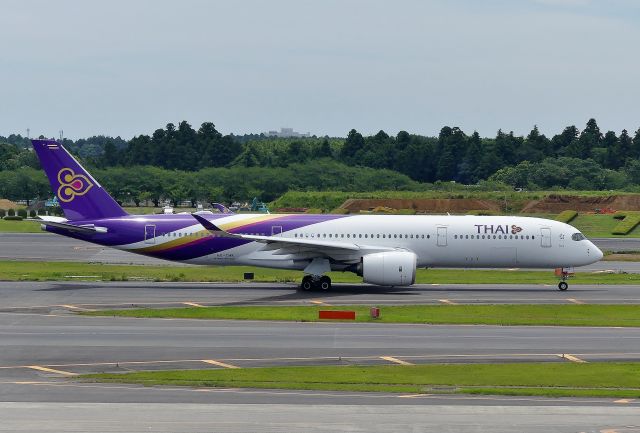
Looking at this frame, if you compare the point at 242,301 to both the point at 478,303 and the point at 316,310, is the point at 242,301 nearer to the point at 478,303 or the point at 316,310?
the point at 316,310

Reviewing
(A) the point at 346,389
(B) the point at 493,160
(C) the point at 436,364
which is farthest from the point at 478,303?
(B) the point at 493,160

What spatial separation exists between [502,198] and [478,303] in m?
92.2

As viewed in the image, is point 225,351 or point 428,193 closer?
point 225,351

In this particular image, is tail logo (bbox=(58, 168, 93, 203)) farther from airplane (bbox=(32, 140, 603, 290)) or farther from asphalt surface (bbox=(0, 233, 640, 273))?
asphalt surface (bbox=(0, 233, 640, 273))

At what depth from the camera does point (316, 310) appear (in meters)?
46.1

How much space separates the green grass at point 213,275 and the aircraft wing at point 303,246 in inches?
203

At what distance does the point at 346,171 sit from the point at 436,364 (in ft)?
386

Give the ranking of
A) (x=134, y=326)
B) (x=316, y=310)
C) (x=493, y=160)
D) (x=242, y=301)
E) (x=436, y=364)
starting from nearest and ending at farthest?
(x=436, y=364) < (x=134, y=326) < (x=316, y=310) < (x=242, y=301) < (x=493, y=160)

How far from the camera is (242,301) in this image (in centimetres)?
4919

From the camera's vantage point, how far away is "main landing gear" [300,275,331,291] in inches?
2126

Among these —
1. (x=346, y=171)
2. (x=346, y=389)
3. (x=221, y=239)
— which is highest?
(x=346, y=171)

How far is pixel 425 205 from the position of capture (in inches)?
5197

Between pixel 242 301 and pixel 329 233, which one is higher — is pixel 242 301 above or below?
below

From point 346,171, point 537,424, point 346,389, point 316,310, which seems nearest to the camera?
point 537,424
